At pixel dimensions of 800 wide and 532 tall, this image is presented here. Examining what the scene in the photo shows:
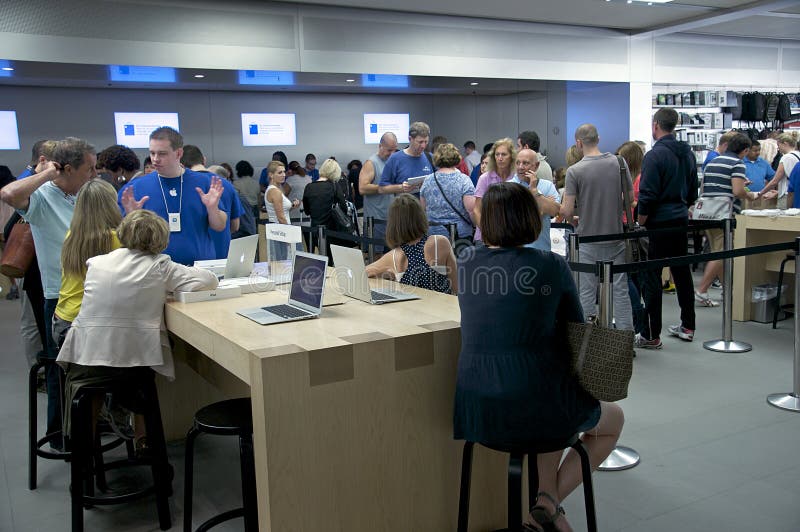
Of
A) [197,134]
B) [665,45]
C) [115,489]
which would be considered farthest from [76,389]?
[197,134]

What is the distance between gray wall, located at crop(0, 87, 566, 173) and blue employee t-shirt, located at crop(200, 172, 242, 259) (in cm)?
853

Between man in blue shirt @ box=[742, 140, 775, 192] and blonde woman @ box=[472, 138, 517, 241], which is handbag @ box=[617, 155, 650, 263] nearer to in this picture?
blonde woman @ box=[472, 138, 517, 241]

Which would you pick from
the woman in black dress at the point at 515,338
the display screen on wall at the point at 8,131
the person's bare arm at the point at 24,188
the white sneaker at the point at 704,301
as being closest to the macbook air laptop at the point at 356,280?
the woman in black dress at the point at 515,338

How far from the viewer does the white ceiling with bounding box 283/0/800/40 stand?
7719 mm

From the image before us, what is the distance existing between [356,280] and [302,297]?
252mm

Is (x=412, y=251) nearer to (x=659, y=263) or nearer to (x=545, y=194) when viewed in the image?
(x=659, y=263)

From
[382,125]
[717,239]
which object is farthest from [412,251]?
[382,125]

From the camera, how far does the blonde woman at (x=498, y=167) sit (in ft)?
16.1

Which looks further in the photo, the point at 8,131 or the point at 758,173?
the point at 8,131

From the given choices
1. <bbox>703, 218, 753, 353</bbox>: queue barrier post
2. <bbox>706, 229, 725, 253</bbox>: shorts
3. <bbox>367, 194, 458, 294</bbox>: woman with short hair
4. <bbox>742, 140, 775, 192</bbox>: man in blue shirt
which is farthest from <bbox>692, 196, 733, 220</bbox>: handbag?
<bbox>367, 194, 458, 294</bbox>: woman with short hair

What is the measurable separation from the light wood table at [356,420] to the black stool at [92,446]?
0.41 metres

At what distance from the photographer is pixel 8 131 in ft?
36.9

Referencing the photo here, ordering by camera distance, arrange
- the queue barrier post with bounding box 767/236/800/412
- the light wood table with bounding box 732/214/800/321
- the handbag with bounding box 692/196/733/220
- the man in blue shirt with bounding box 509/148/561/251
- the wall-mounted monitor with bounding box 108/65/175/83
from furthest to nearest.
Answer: the wall-mounted monitor with bounding box 108/65/175/83, the handbag with bounding box 692/196/733/220, the light wood table with bounding box 732/214/800/321, the man in blue shirt with bounding box 509/148/561/251, the queue barrier post with bounding box 767/236/800/412

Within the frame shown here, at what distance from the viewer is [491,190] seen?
226cm
